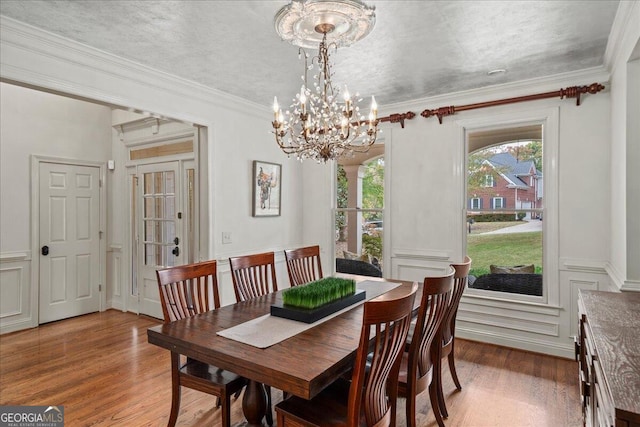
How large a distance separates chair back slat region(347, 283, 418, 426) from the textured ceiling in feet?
5.71

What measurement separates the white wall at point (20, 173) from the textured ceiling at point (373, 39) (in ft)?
7.58

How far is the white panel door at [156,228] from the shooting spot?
14.3ft

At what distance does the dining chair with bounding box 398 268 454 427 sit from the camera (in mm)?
1872

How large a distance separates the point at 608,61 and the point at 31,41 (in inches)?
169

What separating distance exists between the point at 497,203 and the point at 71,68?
13.0ft

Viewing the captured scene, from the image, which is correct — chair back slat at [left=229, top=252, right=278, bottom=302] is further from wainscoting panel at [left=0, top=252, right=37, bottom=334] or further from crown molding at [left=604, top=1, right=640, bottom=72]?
wainscoting panel at [left=0, top=252, right=37, bottom=334]

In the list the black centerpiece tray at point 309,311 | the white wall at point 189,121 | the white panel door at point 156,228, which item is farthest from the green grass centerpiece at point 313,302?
the white panel door at point 156,228

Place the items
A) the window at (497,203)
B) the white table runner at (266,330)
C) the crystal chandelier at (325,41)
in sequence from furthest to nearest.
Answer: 1. the window at (497,203)
2. the crystal chandelier at (325,41)
3. the white table runner at (266,330)

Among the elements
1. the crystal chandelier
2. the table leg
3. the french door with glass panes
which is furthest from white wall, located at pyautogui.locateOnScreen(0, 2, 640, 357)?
the table leg

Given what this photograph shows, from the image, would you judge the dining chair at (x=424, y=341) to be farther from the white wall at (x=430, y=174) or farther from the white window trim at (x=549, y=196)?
the white window trim at (x=549, y=196)

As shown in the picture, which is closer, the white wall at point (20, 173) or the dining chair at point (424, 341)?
the dining chair at point (424, 341)

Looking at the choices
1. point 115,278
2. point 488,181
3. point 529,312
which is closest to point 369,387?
point 529,312

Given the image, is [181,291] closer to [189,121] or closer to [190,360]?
A: [190,360]

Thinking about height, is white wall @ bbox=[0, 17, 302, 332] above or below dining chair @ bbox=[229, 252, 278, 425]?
above
